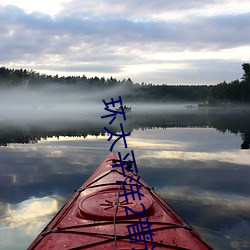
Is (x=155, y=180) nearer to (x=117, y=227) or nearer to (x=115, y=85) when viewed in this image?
(x=117, y=227)

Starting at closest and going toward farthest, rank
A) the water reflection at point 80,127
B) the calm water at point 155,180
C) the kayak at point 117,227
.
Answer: the kayak at point 117,227, the calm water at point 155,180, the water reflection at point 80,127

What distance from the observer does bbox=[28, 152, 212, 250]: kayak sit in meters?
4.52

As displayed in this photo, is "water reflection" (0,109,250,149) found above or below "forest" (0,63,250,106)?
below

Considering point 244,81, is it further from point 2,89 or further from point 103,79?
point 2,89

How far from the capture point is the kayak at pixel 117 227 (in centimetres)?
452

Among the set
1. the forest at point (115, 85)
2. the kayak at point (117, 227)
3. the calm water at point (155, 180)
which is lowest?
the calm water at point (155, 180)

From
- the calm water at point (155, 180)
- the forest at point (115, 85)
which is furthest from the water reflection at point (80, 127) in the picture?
the forest at point (115, 85)

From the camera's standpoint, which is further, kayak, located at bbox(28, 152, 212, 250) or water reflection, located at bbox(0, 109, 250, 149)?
water reflection, located at bbox(0, 109, 250, 149)

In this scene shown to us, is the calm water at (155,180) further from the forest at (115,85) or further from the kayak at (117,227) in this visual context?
the forest at (115,85)

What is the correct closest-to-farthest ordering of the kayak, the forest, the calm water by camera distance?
1. the kayak
2. the calm water
3. the forest

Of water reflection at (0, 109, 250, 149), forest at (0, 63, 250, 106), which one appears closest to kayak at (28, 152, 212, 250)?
water reflection at (0, 109, 250, 149)

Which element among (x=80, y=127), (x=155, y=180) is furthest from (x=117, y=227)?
(x=80, y=127)

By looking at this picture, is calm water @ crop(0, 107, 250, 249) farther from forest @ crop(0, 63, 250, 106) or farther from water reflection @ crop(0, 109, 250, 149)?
forest @ crop(0, 63, 250, 106)

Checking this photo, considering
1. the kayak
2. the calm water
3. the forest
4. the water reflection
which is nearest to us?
the kayak
